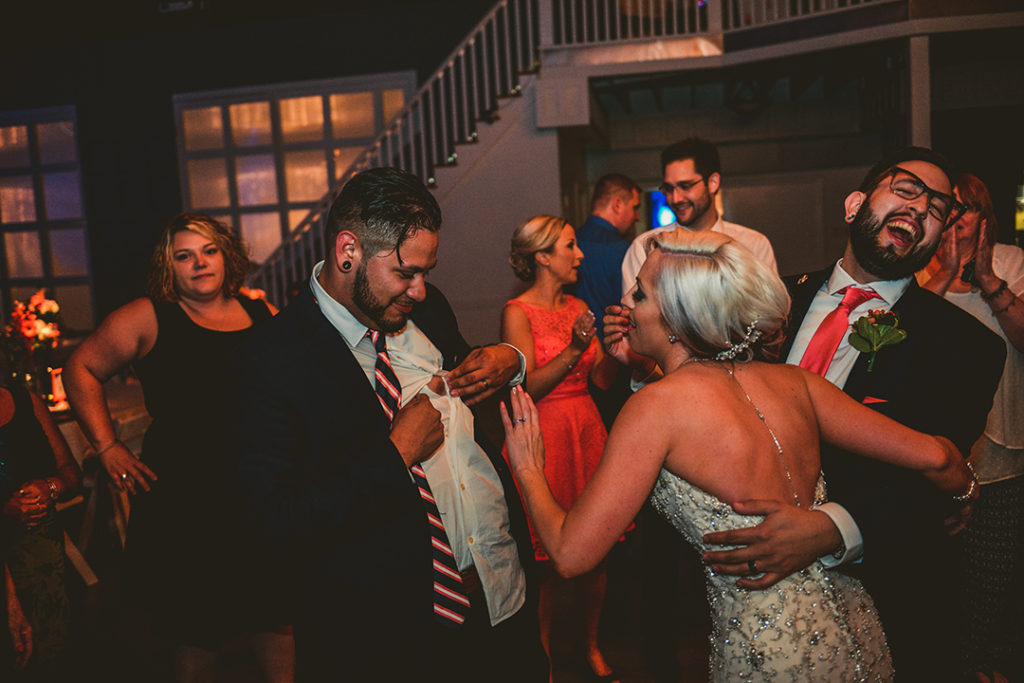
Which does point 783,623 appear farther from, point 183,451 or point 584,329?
point 183,451

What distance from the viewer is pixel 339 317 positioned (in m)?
1.53

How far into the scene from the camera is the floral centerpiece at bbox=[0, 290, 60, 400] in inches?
172

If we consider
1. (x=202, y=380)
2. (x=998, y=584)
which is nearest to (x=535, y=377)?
(x=202, y=380)

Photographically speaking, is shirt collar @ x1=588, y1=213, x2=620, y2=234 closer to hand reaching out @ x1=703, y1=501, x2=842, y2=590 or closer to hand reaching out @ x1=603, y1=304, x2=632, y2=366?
hand reaching out @ x1=603, y1=304, x2=632, y2=366

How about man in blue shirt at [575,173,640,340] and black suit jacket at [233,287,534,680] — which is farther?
man in blue shirt at [575,173,640,340]

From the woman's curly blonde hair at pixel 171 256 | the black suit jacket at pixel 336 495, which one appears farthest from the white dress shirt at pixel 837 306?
the woman's curly blonde hair at pixel 171 256

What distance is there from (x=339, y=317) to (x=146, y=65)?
9.68m

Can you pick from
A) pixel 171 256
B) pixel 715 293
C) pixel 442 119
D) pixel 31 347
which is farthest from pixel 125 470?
pixel 442 119

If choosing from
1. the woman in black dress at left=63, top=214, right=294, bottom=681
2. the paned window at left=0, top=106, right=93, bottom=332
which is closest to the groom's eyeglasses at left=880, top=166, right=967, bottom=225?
the woman in black dress at left=63, top=214, right=294, bottom=681

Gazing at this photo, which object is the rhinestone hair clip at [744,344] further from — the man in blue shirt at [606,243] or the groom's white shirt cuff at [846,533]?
the man in blue shirt at [606,243]

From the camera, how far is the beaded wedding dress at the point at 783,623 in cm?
142

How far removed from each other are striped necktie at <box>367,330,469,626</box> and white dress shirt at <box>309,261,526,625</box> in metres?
0.03

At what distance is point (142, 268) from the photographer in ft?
31.3

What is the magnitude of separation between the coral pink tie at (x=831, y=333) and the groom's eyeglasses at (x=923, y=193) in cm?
26
